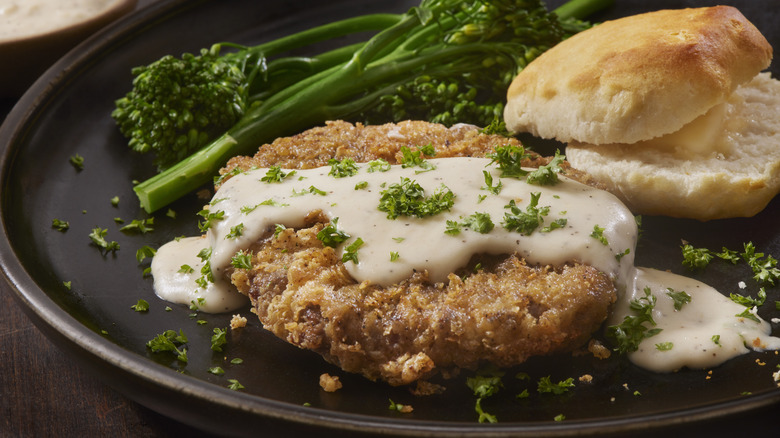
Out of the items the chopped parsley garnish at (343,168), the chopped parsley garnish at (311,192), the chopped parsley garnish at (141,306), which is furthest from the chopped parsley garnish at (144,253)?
the chopped parsley garnish at (343,168)

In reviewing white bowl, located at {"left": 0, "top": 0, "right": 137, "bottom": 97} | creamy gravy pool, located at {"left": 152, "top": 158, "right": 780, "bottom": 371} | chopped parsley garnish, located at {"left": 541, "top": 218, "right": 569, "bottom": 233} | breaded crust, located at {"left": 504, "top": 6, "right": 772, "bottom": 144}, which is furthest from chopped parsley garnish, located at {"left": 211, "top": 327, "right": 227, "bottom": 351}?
white bowl, located at {"left": 0, "top": 0, "right": 137, "bottom": 97}

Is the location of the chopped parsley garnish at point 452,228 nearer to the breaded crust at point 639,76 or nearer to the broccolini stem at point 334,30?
the breaded crust at point 639,76

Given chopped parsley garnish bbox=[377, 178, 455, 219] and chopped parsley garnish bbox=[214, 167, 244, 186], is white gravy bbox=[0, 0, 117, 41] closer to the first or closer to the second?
chopped parsley garnish bbox=[214, 167, 244, 186]

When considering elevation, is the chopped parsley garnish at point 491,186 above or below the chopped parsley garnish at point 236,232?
→ above

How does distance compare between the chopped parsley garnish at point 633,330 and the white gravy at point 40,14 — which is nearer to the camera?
the chopped parsley garnish at point 633,330

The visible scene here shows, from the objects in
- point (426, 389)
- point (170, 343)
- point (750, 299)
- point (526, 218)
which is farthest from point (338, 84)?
point (750, 299)

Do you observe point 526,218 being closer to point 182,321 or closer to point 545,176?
point 545,176

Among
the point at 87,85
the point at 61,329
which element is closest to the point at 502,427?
the point at 61,329

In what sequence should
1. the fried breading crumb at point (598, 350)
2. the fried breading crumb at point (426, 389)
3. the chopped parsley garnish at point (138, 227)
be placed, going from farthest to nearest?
1. the chopped parsley garnish at point (138, 227)
2. the fried breading crumb at point (598, 350)
3. the fried breading crumb at point (426, 389)
